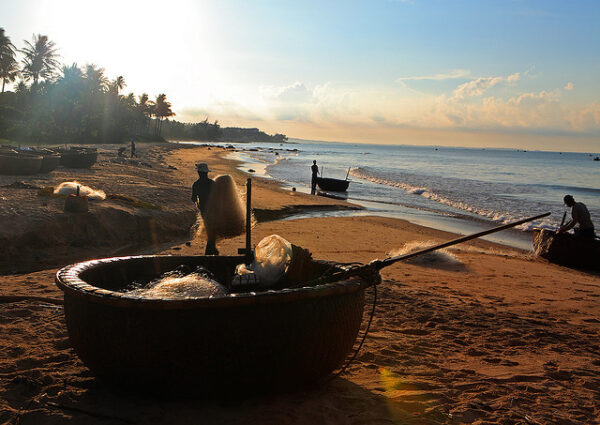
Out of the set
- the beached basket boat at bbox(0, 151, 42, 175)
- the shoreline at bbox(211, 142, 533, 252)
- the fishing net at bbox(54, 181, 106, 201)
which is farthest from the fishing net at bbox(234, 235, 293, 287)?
the beached basket boat at bbox(0, 151, 42, 175)

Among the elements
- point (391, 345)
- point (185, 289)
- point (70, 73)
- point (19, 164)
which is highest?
point (70, 73)

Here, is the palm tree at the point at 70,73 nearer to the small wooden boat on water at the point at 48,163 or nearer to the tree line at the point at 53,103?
the tree line at the point at 53,103

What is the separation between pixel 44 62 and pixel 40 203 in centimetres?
6437

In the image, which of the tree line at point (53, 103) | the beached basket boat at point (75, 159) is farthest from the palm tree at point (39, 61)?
the beached basket boat at point (75, 159)

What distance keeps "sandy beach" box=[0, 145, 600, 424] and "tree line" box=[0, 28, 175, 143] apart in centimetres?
3899

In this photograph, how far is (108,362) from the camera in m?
3.21

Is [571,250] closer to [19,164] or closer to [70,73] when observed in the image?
[19,164]

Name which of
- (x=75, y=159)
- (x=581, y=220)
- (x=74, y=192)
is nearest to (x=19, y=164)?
(x=75, y=159)

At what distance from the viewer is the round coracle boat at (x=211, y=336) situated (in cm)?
301

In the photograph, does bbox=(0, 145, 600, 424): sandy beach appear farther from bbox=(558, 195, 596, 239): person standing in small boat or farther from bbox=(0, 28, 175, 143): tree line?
bbox=(0, 28, 175, 143): tree line

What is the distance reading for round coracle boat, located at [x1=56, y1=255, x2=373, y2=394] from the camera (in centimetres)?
301

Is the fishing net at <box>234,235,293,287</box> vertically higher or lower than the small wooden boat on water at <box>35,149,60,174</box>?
lower

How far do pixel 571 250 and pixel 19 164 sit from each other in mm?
17592

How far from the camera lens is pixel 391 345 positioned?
184 inches
